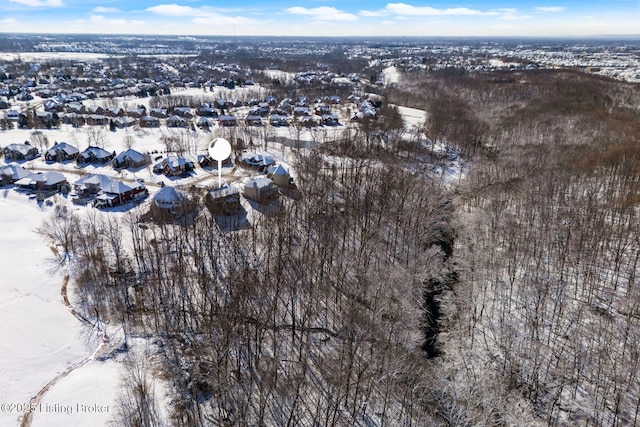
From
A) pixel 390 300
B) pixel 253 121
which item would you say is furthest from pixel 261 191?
pixel 253 121

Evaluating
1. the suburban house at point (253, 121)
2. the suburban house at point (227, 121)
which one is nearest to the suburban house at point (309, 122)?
the suburban house at point (253, 121)

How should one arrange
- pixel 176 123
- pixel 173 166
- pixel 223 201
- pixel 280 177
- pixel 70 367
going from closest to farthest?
pixel 70 367 < pixel 223 201 < pixel 280 177 < pixel 173 166 < pixel 176 123

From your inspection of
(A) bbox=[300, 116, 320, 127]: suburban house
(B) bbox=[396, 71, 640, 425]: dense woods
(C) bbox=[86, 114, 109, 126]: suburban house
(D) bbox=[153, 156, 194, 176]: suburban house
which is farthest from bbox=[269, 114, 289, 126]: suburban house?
(C) bbox=[86, 114, 109, 126]: suburban house

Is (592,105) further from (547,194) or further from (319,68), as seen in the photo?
(319,68)

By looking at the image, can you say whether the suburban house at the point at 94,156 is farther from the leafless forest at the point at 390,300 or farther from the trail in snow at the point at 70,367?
the trail in snow at the point at 70,367

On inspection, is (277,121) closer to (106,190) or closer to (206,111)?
(206,111)

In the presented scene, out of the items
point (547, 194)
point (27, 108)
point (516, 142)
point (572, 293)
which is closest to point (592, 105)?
point (516, 142)
